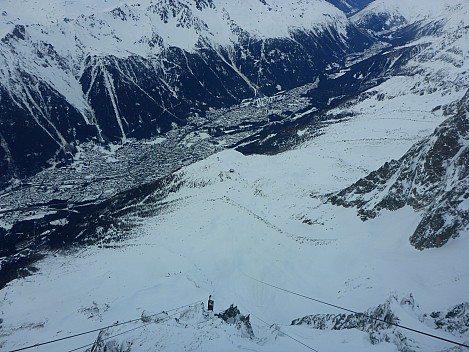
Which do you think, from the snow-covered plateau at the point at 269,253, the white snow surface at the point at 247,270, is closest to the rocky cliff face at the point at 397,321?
the snow-covered plateau at the point at 269,253

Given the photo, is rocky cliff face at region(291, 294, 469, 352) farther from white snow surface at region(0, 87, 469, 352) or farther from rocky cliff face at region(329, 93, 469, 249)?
rocky cliff face at region(329, 93, 469, 249)

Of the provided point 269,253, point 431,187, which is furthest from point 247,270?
point 431,187

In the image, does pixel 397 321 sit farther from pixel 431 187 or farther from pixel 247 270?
pixel 247 270

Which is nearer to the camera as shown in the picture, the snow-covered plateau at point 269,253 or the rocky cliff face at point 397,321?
the rocky cliff face at point 397,321

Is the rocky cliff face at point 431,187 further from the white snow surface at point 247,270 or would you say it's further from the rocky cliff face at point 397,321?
the rocky cliff face at point 397,321

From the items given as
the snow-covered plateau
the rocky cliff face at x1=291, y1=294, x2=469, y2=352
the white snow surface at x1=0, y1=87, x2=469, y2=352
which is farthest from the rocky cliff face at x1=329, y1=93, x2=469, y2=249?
the rocky cliff face at x1=291, y1=294, x2=469, y2=352

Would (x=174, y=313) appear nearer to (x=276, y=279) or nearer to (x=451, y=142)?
(x=276, y=279)

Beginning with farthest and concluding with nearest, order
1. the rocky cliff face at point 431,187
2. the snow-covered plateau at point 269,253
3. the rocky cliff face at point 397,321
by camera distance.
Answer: the rocky cliff face at point 431,187 < the snow-covered plateau at point 269,253 < the rocky cliff face at point 397,321
